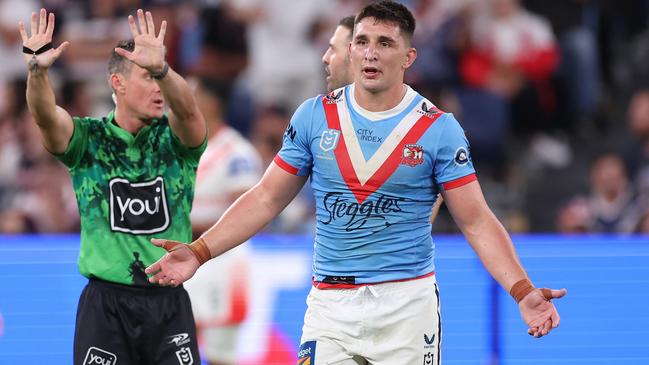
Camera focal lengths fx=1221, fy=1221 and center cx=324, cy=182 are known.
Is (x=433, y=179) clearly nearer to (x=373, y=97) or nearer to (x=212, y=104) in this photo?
(x=373, y=97)

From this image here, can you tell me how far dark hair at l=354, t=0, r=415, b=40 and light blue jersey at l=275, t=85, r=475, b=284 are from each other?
1.12 feet

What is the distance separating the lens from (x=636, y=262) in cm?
861

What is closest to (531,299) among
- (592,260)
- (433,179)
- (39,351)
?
(433,179)

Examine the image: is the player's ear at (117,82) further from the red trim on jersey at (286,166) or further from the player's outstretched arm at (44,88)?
the red trim on jersey at (286,166)

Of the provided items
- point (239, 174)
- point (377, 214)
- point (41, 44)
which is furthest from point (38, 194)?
point (377, 214)

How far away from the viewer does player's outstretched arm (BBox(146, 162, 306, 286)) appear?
565 centimetres

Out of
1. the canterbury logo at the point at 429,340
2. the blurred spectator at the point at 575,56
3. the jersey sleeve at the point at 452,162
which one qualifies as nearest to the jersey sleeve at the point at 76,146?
the jersey sleeve at the point at 452,162

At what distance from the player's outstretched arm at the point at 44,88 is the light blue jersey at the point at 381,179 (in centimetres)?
138

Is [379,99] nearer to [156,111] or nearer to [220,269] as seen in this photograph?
[156,111]

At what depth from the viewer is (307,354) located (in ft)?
19.0

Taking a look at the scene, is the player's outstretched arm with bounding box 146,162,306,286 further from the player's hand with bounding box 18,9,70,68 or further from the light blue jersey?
the player's hand with bounding box 18,9,70,68

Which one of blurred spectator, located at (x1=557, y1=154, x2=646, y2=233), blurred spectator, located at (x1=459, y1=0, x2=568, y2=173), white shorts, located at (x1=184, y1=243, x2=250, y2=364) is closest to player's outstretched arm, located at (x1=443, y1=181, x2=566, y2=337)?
white shorts, located at (x1=184, y1=243, x2=250, y2=364)

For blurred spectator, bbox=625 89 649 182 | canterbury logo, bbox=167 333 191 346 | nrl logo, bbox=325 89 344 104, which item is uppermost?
blurred spectator, bbox=625 89 649 182

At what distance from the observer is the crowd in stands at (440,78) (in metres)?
12.5
